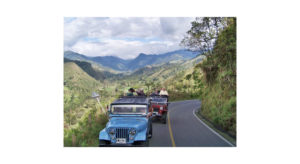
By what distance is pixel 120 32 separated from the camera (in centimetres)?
1349

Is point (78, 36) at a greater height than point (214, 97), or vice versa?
point (78, 36)

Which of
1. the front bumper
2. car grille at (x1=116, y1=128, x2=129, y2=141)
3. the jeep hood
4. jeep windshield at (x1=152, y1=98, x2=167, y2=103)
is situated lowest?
the front bumper

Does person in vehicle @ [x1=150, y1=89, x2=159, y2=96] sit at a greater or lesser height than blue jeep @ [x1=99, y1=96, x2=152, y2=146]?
greater

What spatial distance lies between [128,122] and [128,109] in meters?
0.89

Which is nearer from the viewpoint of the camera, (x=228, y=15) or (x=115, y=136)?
(x=115, y=136)

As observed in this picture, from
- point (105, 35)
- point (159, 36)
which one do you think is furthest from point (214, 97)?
point (105, 35)

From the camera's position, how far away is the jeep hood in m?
9.57

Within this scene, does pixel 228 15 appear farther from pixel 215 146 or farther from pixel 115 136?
pixel 115 136

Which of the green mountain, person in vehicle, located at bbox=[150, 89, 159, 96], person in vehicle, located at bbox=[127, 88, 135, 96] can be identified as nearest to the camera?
the green mountain

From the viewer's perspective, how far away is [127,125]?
9.57m

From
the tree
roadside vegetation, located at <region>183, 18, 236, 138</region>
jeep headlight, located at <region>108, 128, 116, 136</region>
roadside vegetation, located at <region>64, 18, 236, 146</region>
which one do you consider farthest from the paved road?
the tree

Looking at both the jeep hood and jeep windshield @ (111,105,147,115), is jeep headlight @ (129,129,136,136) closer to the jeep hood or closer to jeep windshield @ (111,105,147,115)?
the jeep hood

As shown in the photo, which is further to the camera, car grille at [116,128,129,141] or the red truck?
the red truck
